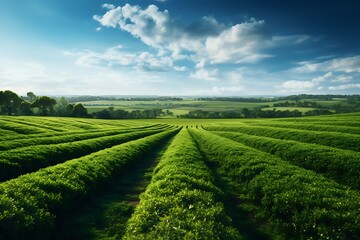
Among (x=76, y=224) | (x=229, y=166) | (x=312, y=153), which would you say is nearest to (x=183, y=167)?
(x=229, y=166)

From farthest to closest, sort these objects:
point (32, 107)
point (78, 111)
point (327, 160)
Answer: point (78, 111) < point (32, 107) < point (327, 160)

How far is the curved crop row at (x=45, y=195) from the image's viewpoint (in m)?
10.6

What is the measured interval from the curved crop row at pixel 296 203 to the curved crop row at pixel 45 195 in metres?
10.5

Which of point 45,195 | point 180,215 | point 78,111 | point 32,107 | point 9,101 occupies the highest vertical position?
→ point 9,101

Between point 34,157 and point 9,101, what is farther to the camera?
point 9,101

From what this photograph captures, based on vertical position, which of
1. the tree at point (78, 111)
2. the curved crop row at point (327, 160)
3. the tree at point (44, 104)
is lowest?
the curved crop row at point (327, 160)

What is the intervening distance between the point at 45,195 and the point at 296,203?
13353mm

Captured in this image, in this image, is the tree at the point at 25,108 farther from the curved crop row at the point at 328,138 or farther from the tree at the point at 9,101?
the curved crop row at the point at 328,138

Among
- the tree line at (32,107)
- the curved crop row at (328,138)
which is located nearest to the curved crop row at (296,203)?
the curved crop row at (328,138)

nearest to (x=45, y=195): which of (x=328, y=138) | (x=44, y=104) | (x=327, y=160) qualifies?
(x=327, y=160)

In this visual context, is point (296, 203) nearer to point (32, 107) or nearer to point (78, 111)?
point (78, 111)

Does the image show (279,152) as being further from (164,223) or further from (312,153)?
(164,223)

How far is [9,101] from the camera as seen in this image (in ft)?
450

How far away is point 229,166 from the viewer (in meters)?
25.2
